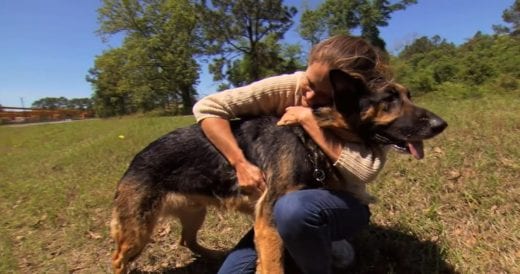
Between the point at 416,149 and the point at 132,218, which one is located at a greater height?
the point at 416,149

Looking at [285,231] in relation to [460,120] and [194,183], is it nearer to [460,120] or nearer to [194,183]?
[194,183]

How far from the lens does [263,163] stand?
282cm

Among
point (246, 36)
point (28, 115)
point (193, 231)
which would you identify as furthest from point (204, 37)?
point (193, 231)

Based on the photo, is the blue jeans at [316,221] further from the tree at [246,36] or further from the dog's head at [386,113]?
the tree at [246,36]

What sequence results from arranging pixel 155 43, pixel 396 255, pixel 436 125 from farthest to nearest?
pixel 155 43 < pixel 396 255 < pixel 436 125

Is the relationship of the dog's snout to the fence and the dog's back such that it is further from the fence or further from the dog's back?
the fence

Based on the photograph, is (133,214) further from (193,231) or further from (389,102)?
(389,102)

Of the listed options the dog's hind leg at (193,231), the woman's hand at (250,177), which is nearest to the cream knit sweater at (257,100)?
the woman's hand at (250,177)

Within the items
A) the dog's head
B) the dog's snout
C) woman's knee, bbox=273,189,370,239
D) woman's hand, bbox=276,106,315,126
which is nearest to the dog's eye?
the dog's head

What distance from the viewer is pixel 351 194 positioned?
8.94 feet

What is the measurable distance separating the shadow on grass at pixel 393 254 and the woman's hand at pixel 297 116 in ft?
3.87

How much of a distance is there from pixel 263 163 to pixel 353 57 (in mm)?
878

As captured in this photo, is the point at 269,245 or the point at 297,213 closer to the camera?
the point at 297,213

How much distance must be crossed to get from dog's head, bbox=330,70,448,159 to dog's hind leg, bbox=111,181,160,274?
152 cm
